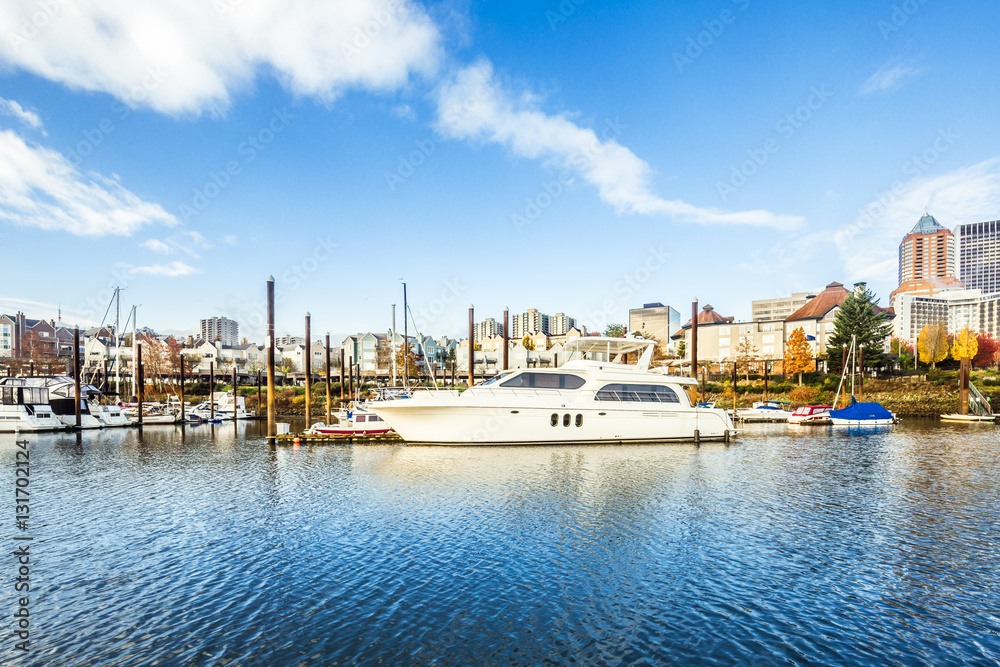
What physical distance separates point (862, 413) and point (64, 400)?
7058 cm

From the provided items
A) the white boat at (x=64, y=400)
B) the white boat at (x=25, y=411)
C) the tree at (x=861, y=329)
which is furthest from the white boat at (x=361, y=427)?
the tree at (x=861, y=329)

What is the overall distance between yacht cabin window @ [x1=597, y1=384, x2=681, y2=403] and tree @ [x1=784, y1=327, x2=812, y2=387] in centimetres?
4423

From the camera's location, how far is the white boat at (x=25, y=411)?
38.1 meters

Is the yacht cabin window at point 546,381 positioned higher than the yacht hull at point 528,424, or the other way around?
the yacht cabin window at point 546,381

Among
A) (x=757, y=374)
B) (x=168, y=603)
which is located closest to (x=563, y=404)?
(x=168, y=603)

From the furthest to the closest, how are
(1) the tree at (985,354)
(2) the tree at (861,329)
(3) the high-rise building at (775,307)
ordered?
(3) the high-rise building at (775,307) → (1) the tree at (985,354) → (2) the tree at (861,329)

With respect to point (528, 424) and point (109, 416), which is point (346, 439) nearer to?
point (528, 424)

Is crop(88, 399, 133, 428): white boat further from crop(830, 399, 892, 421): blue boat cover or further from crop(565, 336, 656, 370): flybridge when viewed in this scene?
crop(830, 399, 892, 421): blue boat cover

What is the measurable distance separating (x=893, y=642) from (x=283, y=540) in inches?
507

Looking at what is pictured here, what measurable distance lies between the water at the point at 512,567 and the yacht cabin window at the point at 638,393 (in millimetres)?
8150

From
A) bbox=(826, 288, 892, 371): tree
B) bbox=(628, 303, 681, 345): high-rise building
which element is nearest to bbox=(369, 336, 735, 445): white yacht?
bbox=(826, 288, 892, 371): tree

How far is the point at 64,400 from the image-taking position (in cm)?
4228

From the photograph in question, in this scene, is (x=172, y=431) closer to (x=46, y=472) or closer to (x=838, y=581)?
(x=46, y=472)

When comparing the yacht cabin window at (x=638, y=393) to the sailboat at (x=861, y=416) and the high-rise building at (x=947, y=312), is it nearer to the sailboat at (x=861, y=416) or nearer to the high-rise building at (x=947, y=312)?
the sailboat at (x=861, y=416)
